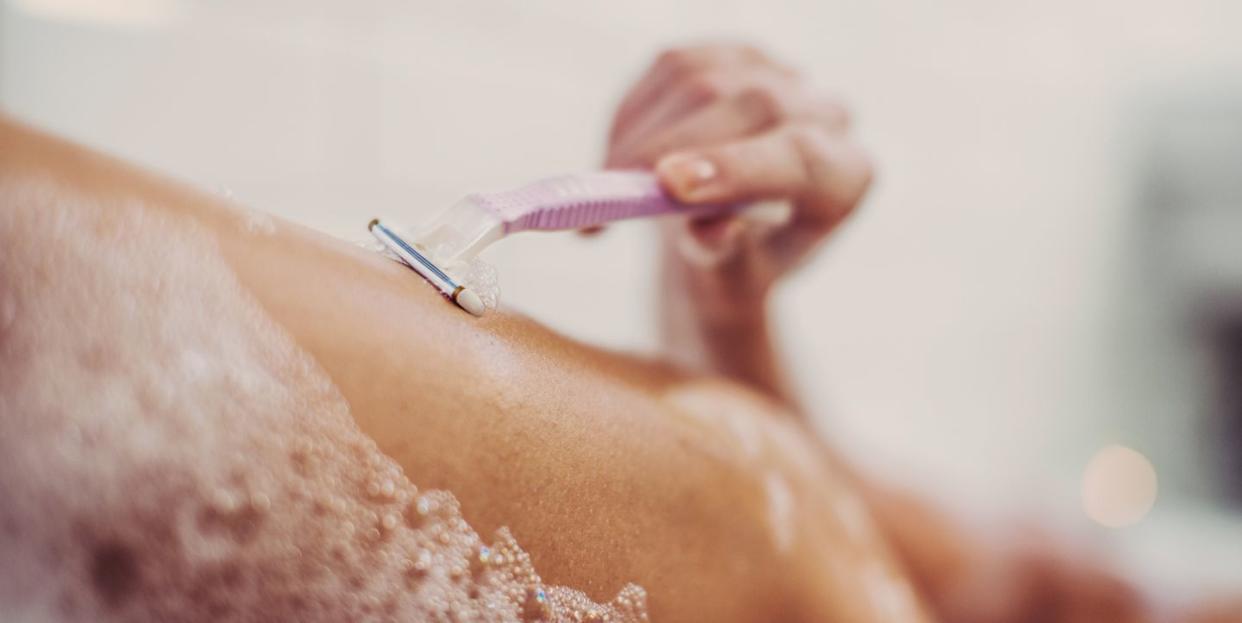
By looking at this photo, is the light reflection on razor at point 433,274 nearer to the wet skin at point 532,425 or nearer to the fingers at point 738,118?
the wet skin at point 532,425

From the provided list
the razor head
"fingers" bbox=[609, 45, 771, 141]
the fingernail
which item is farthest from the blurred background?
the razor head

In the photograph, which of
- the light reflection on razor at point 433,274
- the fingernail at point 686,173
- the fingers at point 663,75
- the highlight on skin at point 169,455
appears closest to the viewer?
the highlight on skin at point 169,455

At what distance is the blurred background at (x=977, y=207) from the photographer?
135 centimetres

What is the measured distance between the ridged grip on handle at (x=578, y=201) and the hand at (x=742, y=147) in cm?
2

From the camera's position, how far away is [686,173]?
0.51m

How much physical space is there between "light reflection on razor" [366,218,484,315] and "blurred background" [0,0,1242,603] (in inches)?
35.2

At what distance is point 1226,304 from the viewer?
198 cm

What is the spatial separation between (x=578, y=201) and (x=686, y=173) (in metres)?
0.10

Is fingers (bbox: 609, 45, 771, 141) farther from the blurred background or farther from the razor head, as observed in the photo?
the blurred background

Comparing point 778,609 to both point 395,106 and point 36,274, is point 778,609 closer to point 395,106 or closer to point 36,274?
point 36,274

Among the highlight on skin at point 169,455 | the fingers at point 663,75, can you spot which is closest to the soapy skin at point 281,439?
the highlight on skin at point 169,455

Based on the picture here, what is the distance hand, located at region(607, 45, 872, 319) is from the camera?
0.55 meters

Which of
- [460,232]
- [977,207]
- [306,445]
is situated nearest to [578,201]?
[460,232]

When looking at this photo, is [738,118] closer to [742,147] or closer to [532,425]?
[742,147]
